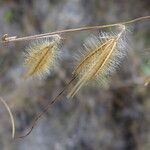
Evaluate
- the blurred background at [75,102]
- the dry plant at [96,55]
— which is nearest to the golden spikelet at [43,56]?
the dry plant at [96,55]

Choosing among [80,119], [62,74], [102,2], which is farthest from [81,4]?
[80,119]

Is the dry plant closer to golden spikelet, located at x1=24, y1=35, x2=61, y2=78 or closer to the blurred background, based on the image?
golden spikelet, located at x1=24, y1=35, x2=61, y2=78

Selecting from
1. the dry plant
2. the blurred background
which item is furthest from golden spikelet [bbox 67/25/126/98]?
the blurred background

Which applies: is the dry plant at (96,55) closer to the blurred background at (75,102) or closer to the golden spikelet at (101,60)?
the golden spikelet at (101,60)

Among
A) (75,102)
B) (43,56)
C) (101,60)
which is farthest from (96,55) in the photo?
(75,102)

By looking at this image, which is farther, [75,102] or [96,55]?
[75,102]

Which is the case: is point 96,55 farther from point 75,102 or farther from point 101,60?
point 75,102

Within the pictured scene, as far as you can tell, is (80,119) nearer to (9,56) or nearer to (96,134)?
(96,134)
